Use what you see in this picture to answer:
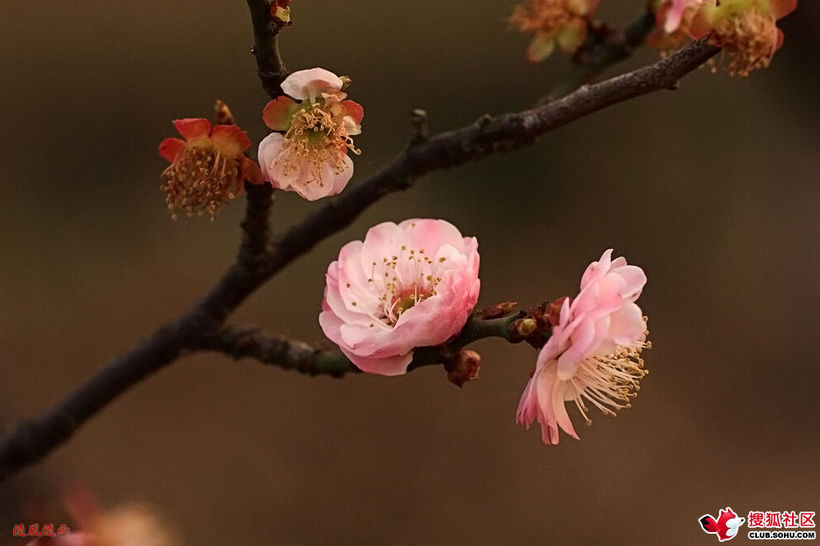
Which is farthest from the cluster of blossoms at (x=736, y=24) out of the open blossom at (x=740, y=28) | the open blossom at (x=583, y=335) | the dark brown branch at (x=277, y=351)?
the dark brown branch at (x=277, y=351)

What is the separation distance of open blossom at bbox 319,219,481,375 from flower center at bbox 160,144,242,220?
59 millimetres

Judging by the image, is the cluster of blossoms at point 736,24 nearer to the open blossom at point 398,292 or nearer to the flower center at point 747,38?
the flower center at point 747,38

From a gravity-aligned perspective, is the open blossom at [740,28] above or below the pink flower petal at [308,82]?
above

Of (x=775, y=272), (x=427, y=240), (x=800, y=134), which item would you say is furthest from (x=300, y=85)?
(x=800, y=134)

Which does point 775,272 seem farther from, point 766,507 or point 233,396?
A: point 233,396

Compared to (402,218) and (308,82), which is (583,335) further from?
(402,218)

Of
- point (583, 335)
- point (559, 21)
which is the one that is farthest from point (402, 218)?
point (583, 335)

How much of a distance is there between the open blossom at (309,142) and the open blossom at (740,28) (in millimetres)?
161

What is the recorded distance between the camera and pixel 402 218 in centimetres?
136

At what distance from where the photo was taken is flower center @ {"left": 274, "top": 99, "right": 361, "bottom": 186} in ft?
1.13

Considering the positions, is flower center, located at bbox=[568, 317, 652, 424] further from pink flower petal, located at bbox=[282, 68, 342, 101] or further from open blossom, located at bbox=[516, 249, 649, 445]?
pink flower petal, located at bbox=[282, 68, 342, 101]

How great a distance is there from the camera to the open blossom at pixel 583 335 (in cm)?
30

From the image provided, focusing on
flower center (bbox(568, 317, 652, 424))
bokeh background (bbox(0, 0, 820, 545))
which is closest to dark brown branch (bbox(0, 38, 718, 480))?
flower center (bbox(568, 317, 652, 424))

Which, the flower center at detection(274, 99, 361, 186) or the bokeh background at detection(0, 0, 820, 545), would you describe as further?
the bokeh background at detection(0, 0, 820, 545)
